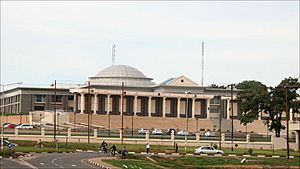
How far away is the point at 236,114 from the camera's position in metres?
175

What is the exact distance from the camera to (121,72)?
17875 cm

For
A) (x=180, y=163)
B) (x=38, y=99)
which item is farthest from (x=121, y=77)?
(x=180, y=163)

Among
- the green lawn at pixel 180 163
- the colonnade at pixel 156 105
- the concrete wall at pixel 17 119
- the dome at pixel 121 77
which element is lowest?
the green lawn at pixel 180 163

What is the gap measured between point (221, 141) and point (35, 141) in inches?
1055

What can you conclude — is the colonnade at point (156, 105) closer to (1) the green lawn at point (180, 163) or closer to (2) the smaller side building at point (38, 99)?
(2) the smaller side building at point (38, 99)

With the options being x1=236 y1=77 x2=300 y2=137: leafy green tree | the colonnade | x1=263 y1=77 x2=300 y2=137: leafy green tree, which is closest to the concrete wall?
the colonnade

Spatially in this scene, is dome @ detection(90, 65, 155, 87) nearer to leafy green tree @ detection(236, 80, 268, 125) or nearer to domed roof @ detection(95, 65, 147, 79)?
domed roof @ detection(95, 65, 147, 79)

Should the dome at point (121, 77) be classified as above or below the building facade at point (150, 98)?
above

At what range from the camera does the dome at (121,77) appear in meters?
175

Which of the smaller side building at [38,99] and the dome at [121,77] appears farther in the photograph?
the dome at [121,77]

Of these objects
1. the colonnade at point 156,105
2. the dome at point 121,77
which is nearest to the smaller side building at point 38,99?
the colonnade at point 156,105

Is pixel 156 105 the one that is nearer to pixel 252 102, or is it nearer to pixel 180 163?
pixel 252 102

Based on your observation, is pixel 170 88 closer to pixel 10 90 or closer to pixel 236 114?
pixel 236 114

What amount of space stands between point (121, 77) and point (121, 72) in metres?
3.13
